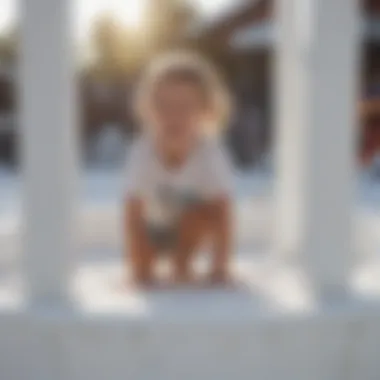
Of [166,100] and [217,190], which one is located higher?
[166,100]

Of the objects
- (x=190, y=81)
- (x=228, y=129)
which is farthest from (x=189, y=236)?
(x=228, y=129)

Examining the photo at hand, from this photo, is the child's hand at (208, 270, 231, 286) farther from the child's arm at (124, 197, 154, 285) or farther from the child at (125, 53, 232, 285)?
the child's arm at (124, 197, 154, 285)

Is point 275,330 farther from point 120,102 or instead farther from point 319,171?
point 120,102

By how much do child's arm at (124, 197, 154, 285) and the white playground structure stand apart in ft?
1.24

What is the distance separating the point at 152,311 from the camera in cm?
264

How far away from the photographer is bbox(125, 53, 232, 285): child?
315 cm

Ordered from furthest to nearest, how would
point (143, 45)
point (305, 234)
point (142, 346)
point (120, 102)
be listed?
point (120, 102) < point (143, 45) < point (305, 234) < point (142, 346)

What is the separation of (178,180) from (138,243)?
281mm

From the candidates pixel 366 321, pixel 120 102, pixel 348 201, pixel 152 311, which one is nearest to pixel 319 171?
pixel 348 201

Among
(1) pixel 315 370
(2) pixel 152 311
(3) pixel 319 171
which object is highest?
(3) pixel 319 171

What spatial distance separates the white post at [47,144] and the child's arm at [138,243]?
45 cm

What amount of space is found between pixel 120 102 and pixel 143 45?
3.57 feet

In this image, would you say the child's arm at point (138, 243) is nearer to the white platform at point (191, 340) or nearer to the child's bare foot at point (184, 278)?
the child's bare foot at point (184, 278)

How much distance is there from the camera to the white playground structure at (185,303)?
2.58 meters
